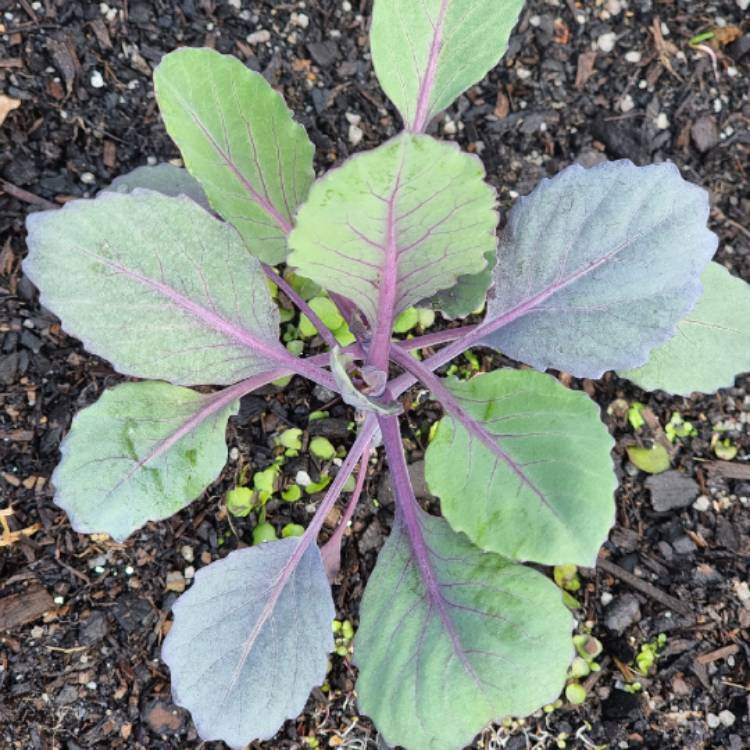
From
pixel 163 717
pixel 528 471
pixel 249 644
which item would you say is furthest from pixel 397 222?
pixel 163 717

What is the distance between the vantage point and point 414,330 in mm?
1618

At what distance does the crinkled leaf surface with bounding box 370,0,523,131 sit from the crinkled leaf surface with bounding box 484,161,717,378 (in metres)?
0.21

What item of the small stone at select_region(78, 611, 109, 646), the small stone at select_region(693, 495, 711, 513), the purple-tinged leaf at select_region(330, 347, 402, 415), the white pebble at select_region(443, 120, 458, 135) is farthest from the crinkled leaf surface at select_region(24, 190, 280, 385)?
the small stone at select_region(693, 495, 711, 513)

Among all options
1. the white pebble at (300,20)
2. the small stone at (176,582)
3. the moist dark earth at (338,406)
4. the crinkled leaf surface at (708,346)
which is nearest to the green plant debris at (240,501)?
the moist dark earth at (338,406)

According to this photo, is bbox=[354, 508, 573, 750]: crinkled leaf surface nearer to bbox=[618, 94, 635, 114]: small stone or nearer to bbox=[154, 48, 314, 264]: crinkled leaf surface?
bbox=[154, 48, 314, 264]: crinkled leaf surface

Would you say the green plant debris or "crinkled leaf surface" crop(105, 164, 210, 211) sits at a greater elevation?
"crinkled leaf surface" crop(105, 164, 210, 211)

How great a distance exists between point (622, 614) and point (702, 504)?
26cm

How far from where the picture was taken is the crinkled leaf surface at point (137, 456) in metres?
1.14

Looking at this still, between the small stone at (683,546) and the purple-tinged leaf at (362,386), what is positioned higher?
the purple-tinged leaf at (362,386)

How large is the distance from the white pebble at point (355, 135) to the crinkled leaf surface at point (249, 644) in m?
0.82

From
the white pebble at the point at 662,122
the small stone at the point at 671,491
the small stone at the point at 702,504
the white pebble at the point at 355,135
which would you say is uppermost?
the white pebble at the point at 355,135

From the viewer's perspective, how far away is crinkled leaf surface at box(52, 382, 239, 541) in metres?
1.14

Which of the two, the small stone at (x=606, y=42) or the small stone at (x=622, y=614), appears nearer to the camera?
the small stone at (x=622, y=614)

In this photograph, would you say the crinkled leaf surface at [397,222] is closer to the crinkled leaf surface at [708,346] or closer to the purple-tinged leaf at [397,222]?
the purple-tinged leaf at [397,222]
